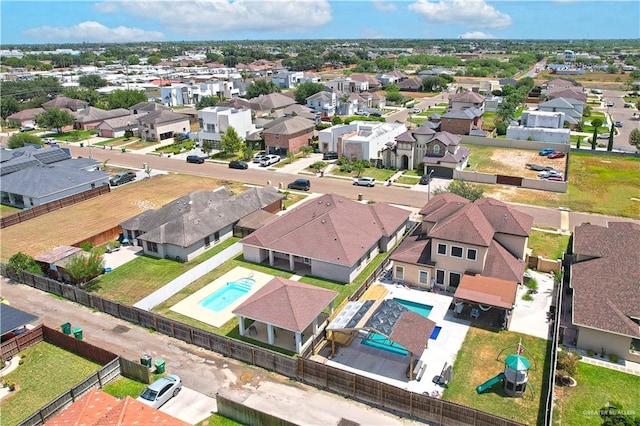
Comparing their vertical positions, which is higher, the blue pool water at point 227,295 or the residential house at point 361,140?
the residential house at point 361,140

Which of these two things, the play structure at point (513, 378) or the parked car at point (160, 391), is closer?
the parked car at point (160, 391)

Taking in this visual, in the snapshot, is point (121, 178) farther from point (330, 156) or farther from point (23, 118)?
point (23, 118)

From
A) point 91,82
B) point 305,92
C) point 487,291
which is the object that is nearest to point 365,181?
point 487,291

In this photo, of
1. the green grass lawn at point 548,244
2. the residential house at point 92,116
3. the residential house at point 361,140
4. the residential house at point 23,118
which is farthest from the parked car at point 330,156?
the residential house at point 23,118

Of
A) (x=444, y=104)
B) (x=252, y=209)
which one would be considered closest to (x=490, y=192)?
(x=252, y=209)

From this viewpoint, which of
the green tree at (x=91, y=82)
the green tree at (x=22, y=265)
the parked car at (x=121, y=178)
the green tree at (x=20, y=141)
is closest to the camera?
the green tree at (x=22, y=265)

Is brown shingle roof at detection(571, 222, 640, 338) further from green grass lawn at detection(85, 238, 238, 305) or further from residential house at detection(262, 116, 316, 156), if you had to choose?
residential house at detection(262, 116, 316, 156)

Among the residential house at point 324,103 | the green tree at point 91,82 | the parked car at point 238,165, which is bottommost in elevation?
the parked car at point 238,165

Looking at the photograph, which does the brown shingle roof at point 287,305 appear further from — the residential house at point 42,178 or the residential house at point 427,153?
the residential house at point 42,178
